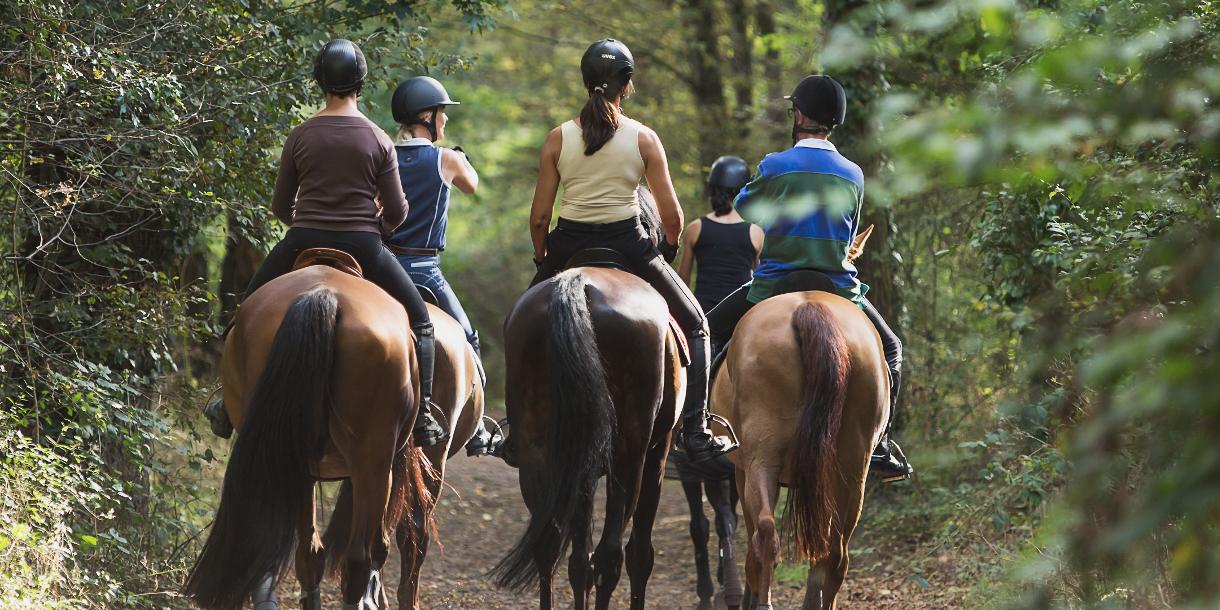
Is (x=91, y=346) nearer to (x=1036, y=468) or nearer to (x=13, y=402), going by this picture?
(x=13, y=402)

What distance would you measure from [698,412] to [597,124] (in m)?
Answer: 1.74

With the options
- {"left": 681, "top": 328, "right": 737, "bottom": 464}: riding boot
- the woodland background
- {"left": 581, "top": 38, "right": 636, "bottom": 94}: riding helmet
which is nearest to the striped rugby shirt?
the woodland background

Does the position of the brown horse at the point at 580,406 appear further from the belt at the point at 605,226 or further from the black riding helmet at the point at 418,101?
the black riding helmet at the point at 418,101

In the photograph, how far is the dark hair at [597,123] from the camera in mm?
7043

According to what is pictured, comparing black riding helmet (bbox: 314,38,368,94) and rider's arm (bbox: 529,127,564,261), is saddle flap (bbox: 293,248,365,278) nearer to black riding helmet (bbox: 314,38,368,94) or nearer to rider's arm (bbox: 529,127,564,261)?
black riding helmet (bbox: 314,38,368,94)

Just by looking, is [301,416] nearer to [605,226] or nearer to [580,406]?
[580,406]

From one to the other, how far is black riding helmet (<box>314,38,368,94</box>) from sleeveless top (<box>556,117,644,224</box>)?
119 centimetres

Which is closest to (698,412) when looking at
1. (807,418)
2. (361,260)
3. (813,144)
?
(807,418)

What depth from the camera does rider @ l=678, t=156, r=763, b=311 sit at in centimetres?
976

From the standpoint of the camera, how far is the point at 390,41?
979cm

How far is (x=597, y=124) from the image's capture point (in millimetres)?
7051

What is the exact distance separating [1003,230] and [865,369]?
3.15 metres

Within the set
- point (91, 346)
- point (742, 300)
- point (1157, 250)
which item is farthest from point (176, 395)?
point (1157, 250)

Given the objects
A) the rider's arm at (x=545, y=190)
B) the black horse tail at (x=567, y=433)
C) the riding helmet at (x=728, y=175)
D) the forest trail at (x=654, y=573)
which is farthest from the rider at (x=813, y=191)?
the forest trail at (x=654, y=573)
